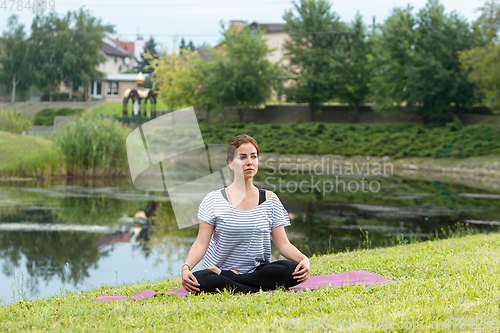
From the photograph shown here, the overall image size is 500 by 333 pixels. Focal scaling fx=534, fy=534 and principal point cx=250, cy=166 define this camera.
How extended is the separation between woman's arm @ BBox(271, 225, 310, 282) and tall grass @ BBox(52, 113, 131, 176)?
58.7 ft

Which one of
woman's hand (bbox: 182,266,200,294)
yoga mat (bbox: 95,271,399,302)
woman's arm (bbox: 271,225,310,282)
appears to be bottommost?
yoga mat (bbox: 95,271,399,302)

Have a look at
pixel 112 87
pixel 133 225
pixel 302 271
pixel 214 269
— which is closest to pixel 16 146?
pixel 133 225

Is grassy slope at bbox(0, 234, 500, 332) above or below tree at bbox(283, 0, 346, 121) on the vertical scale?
below

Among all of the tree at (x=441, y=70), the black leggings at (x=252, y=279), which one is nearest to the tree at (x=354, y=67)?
the tree at (x=441, y=70)

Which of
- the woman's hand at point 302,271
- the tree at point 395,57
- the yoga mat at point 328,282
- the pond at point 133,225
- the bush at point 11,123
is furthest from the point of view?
the tree at point 395,57

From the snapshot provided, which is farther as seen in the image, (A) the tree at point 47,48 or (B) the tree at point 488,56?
(A) the tree at point 47,48

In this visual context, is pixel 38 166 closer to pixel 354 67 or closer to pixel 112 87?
pixel 354 67

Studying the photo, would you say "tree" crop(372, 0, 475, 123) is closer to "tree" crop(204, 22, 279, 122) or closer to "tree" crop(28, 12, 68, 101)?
"tree" crop(204, 22, 279, 122)

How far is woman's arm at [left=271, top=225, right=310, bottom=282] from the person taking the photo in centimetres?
485


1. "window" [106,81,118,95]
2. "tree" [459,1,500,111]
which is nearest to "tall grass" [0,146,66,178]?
"tree" [459,1,500,111]

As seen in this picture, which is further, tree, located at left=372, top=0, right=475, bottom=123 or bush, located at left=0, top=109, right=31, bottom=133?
tree, located at left=372, top=0, right=475, bottom=123

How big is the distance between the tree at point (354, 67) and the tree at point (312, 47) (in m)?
0.76

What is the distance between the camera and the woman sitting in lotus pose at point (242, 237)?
4863 millimetres

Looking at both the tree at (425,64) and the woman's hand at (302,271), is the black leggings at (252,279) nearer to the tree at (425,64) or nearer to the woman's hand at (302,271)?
the woman's hand at (302,271)
